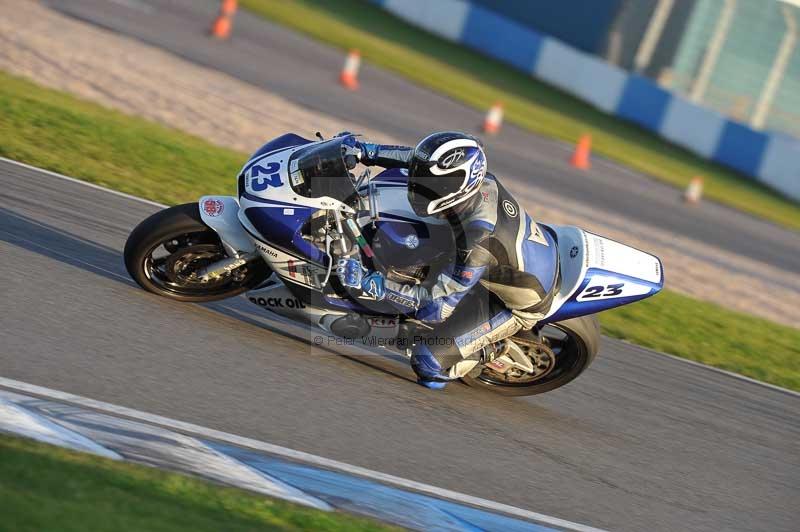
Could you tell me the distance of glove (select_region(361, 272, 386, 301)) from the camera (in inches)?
238

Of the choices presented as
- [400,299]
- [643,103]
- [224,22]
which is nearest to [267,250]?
[400,299]

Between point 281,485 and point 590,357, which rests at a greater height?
point 590,357

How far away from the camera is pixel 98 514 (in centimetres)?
394

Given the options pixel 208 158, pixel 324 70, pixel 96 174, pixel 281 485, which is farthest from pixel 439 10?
pixel 281 485

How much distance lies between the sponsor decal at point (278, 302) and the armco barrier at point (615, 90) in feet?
73.0

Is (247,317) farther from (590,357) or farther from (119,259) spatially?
(590,357)

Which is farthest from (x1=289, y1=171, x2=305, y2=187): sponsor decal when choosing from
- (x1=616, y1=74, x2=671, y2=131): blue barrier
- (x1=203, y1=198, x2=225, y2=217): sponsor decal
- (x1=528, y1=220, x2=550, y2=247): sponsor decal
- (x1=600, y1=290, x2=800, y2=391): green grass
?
(x1=616, y1=74, x2=671, y2=131): blue barrier

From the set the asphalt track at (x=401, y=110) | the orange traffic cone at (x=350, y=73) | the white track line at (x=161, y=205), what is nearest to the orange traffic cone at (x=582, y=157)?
the asphalt track at (x=401, y=110)

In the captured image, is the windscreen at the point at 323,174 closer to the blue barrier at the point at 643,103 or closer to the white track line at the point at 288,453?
the white track line at the point at 288,453

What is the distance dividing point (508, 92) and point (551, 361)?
65.8ft

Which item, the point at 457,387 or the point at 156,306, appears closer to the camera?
the point at 156,306

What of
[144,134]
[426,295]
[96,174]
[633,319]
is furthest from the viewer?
[144,134]

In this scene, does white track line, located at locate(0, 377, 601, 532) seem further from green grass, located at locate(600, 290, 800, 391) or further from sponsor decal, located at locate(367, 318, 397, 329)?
green grass, located at locate(600, 290, 800, 391)

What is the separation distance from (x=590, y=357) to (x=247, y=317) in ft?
7.60
